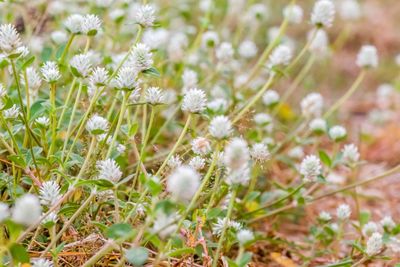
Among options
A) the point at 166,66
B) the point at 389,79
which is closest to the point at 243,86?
the point at 166,66

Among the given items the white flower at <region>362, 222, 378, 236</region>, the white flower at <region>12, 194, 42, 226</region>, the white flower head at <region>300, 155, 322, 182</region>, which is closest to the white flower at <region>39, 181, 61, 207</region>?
the white flower at <region>12, 194, 42, 226</region>

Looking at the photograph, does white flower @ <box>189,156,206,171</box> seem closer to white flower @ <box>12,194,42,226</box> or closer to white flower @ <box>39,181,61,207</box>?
white flower @ <box>39,181,61,207</box>

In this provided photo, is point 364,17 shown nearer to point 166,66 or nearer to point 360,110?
point 360,110

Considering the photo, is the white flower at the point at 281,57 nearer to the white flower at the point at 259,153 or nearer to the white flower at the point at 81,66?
→ the white flower at the point at 259,153

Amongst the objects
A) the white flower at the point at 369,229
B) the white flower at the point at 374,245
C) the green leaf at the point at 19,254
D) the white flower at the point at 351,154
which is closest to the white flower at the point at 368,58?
the white flower at the point at 351,154

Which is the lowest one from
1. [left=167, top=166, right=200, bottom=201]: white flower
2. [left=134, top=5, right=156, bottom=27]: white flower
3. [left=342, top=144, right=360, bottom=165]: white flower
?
[left=167, top=166, right=200, bottom=201]: white flower

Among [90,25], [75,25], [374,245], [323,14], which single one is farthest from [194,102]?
[323,14]
